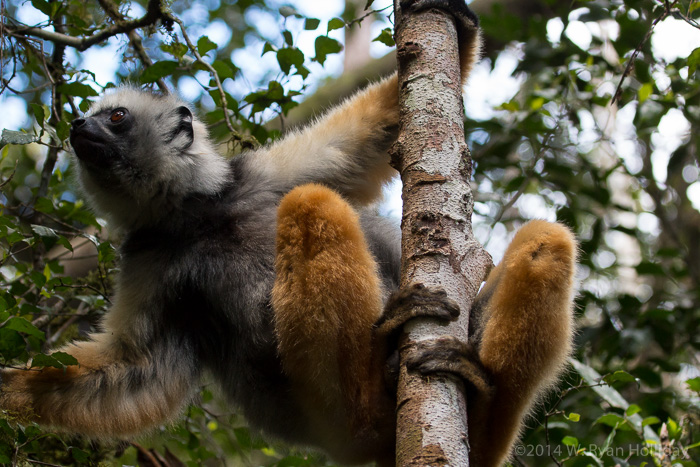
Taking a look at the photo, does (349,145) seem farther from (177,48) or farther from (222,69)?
(177,48)

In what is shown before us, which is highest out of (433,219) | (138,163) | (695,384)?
(138,163)

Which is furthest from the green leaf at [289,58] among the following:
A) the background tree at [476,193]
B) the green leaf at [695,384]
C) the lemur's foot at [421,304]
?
the green leaf at [695,384]

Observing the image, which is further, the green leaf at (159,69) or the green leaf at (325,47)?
the green leaf at (325,47)

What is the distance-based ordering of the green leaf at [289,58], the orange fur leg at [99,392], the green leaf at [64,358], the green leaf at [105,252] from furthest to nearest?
the green leaf at [289,58]
the green leaf at [105,252]
the orange fur leg at [99,392]
the green leaf at [64,358]

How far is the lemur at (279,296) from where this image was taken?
3.70 metres

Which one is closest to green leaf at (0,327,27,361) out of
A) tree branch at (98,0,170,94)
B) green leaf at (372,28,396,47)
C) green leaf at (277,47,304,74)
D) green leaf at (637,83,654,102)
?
tree branch at (98,0,170,94)

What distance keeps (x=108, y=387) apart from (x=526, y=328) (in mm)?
3038

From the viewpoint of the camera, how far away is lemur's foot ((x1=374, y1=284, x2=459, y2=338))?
10.4ft

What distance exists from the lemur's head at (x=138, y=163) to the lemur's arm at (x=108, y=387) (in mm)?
1035

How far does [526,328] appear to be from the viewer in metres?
3.62

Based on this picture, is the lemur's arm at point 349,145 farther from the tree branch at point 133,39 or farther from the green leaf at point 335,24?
the tree branch at point 133,39

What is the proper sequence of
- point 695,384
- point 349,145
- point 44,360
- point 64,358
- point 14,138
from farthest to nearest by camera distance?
point 349,145
point 695,384
point 14,138
point 64,358
point 44,360

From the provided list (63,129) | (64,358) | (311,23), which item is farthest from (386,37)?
(64,358)

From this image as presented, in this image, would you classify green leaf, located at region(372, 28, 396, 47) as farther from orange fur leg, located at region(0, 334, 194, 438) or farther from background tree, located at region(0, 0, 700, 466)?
orange fur leg, located at region(0, 334, 194, 438)
